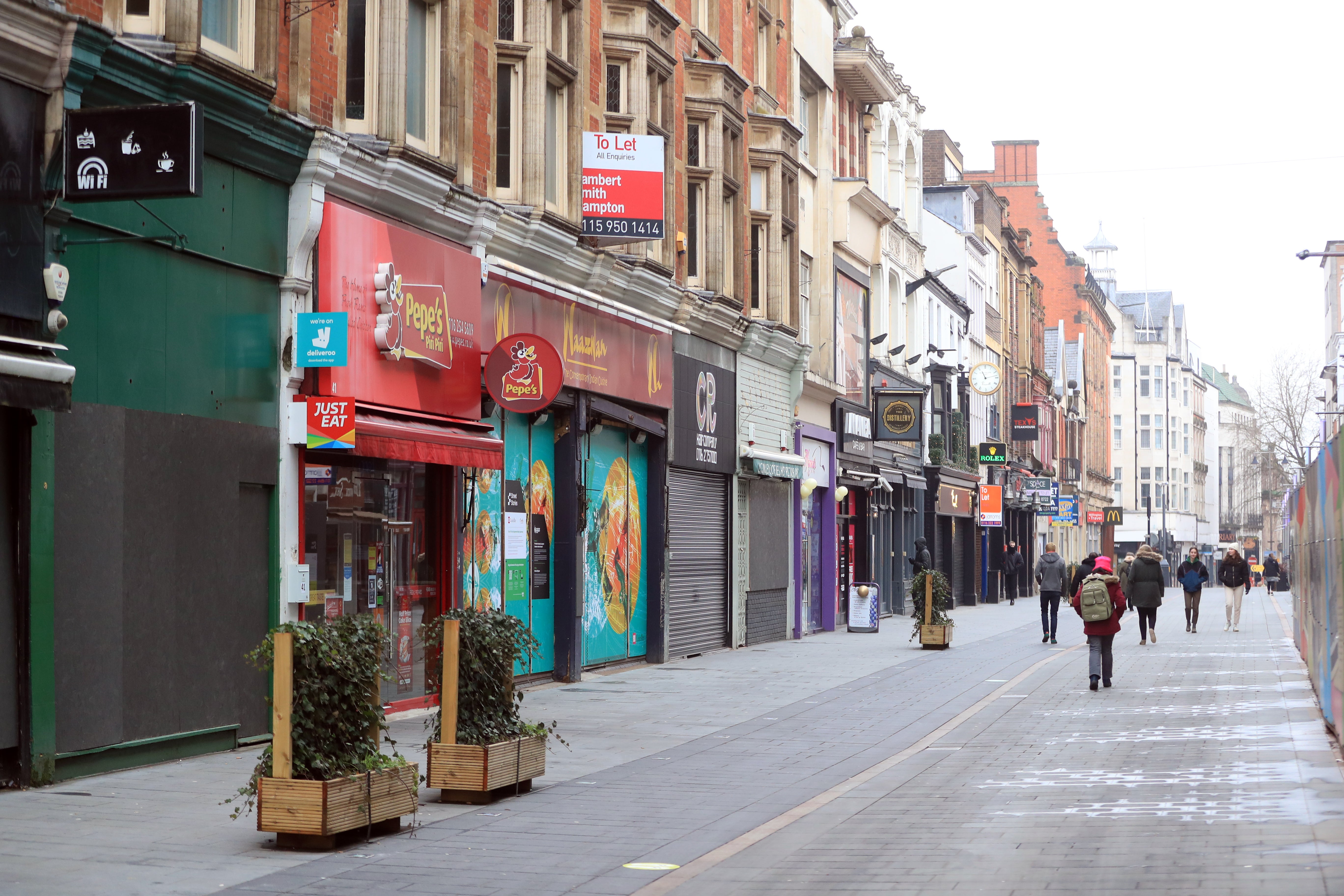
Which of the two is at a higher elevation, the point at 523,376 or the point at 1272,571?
the point at 523,376

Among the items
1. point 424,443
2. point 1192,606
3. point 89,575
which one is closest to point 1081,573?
point 1192,606

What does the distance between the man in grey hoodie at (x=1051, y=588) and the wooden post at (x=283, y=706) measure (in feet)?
72.7

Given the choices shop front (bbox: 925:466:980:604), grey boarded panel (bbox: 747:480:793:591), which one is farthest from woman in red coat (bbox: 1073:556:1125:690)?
shop front (bbox: 925:466:980:604)

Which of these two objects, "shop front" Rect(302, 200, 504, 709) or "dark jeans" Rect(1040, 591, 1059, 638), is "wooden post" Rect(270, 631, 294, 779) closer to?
"shop front" Rect(302, 200, 504, 709)

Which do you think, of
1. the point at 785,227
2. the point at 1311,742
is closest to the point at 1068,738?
the point at 1311,742

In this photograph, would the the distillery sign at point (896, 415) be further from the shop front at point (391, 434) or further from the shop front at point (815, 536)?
the shop front at point (391, 434)

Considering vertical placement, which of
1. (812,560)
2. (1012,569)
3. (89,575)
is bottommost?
(1012,569)

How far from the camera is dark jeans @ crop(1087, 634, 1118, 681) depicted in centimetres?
1922

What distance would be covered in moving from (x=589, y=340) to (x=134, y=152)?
1029 centimetres

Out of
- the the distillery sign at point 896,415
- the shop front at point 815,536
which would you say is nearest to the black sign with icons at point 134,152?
the shop front at point 815,536

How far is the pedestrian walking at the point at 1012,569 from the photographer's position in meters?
52.8

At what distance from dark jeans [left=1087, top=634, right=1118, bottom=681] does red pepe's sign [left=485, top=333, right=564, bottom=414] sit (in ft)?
23.5

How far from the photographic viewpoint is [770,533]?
1172 inches

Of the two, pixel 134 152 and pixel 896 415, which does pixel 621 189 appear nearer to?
pixel 134 152
